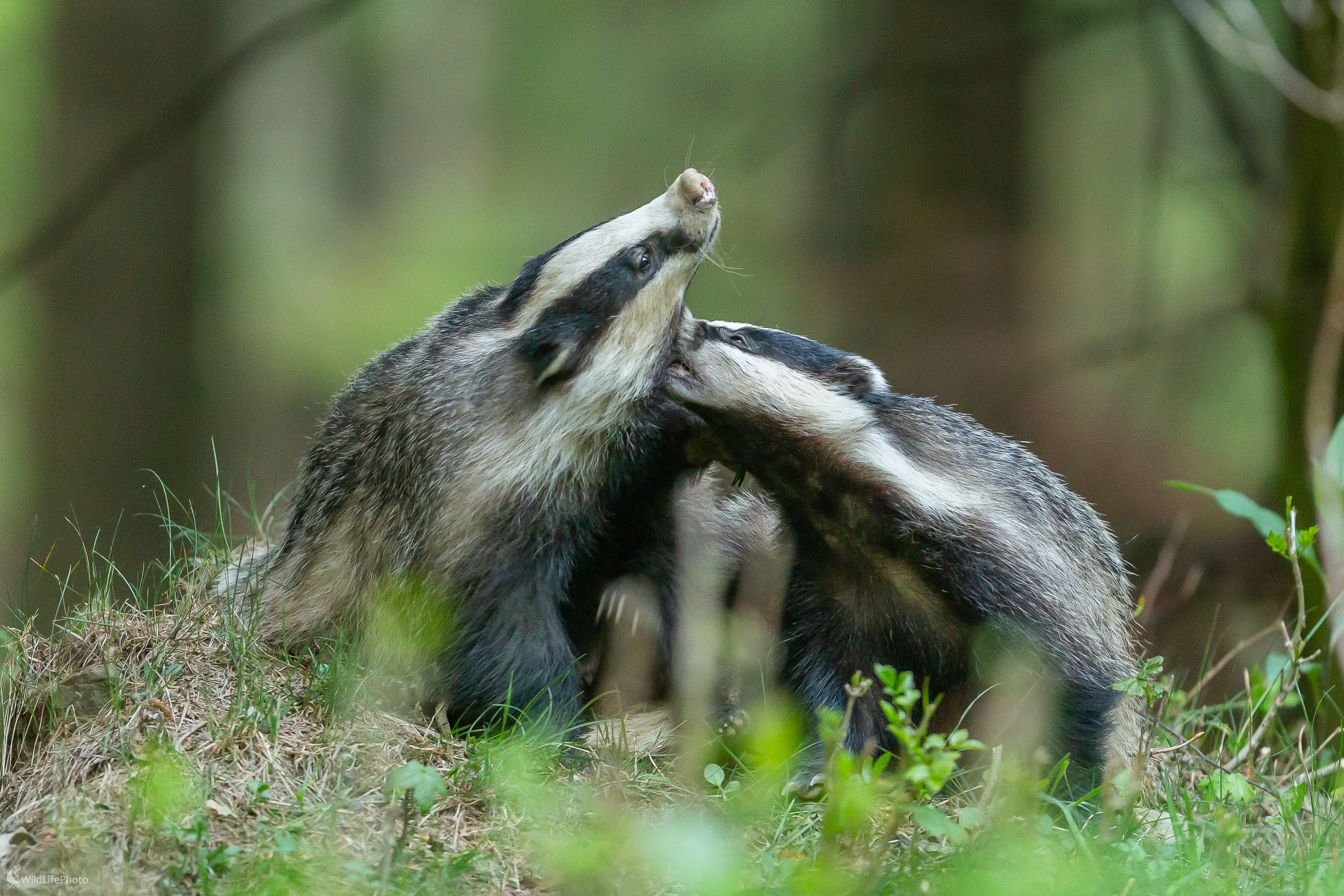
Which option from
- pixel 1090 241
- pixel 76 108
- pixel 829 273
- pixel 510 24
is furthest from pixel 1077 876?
pixel 510 24

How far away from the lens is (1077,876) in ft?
7.31

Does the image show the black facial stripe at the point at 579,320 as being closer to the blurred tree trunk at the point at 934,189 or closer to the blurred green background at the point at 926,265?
the blurred green background at the point at 926,265

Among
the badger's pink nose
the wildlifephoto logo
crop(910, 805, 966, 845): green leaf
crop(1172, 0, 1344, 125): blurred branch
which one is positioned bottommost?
the wildlifephoto logo

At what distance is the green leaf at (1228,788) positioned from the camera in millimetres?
2975

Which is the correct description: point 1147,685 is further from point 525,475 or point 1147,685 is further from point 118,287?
point 118,287

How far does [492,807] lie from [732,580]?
1324mm

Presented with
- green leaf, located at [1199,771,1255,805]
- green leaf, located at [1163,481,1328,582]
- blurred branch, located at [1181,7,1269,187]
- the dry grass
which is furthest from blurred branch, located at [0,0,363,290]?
green leaf, located at [1199,771,1255,805]

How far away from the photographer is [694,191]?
3.82 metres

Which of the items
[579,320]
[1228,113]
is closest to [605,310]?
[579,320]

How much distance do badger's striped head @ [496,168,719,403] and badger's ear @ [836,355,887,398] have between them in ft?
1.71

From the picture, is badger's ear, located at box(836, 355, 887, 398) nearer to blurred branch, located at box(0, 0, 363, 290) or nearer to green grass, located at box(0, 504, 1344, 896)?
green grass, located at box(0, 504, 1344, 896)

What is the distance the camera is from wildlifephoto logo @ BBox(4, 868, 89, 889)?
2227 millimetres

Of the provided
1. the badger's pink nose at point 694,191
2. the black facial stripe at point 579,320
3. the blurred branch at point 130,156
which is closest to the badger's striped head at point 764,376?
the black facial stripe at point 579,320

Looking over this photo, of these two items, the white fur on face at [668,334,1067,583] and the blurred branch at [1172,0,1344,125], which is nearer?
the white fur on face at [668,334,1067,583]
